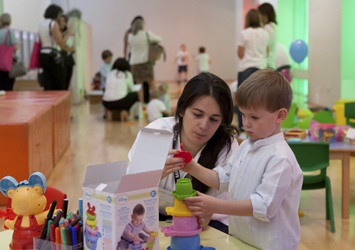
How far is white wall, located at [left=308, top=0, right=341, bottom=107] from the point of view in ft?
32.8

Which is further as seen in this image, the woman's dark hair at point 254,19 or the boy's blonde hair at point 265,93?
the woman's dark hair at point 254,19

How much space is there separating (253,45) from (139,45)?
391 centimetres

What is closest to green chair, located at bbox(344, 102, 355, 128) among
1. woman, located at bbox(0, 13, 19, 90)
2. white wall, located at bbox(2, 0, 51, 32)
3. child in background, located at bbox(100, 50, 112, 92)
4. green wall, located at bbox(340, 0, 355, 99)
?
green wall, located at bbox(340, 0, 355, 99)

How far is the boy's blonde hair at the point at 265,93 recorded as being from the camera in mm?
2074

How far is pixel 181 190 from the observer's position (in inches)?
74.1

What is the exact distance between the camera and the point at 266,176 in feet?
6.81

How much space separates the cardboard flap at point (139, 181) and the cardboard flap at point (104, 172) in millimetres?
214

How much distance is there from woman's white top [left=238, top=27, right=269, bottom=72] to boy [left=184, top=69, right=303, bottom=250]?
5.86m

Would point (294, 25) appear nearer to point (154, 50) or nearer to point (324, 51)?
point (324, 51)

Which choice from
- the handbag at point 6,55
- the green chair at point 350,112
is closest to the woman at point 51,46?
the handbag at point 6,55

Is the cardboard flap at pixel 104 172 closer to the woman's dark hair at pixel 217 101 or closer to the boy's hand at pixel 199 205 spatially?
the boy's hand at pixel 199 205

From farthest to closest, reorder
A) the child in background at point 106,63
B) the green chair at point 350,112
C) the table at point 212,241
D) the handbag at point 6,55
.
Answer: the child in background at point 106,63 → the handbag at point 6,55 → the green chair at point 350,112 → the table at point 212,241

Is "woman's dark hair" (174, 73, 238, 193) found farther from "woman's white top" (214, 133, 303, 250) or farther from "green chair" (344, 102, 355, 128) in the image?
"green chair" (344, 102, 355, 128)

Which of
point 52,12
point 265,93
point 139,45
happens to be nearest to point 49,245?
point 265,93
